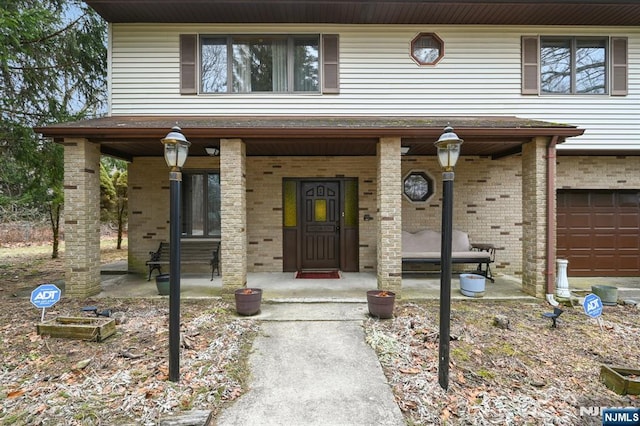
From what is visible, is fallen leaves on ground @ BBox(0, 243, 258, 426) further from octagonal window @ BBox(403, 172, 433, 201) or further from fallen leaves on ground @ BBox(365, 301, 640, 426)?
octagonal window @ BBox(403, 172, 433, 201)

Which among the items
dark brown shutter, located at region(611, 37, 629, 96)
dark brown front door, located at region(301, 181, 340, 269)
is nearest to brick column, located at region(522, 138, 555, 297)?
dark brown shutter, located at region(611, 37, 629, 96)

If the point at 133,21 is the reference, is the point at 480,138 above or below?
below

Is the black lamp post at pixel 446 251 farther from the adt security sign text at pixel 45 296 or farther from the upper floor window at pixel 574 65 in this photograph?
the upper floor window at pixel 574 65

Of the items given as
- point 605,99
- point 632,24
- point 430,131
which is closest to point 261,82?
point 430,131

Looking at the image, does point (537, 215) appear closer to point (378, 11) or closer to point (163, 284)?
point (378, 11)

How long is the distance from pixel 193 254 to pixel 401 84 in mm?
6203

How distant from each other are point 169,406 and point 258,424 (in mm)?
816

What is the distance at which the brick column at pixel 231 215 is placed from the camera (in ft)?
18.4

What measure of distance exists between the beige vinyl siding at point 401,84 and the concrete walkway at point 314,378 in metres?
4.72

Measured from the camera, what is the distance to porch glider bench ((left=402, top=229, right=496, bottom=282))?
21.9 feet

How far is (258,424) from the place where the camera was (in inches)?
103

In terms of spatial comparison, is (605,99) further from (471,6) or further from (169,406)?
(169,406)

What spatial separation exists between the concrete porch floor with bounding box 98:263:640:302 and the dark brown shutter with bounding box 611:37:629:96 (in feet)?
14.3

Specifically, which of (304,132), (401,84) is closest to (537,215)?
(401,84)
